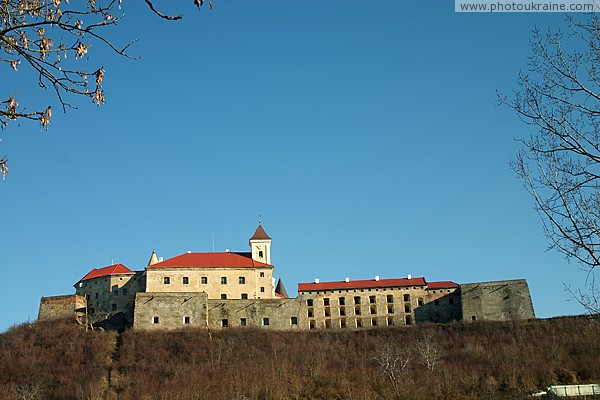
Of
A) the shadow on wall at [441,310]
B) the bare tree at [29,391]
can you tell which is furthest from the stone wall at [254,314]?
the bare tree at [29,391]

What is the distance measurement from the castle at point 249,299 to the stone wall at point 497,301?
0.10 meters

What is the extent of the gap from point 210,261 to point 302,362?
20818 mm

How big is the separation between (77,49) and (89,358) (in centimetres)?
5234

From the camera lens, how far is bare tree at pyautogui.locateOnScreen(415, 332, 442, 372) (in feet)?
173

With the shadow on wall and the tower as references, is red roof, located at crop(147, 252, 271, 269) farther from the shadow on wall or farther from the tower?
the shadow on wall

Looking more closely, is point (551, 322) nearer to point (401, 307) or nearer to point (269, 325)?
point (401, 307)

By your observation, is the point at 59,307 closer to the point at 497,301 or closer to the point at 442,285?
the point at 442,285

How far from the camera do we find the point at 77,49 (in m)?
8.36

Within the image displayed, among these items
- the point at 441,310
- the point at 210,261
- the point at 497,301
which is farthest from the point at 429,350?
the point at 210,261

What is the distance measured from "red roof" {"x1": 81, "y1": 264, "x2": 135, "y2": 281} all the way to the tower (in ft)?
43.4

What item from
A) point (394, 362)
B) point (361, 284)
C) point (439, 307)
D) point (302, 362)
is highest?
point (361, 284)

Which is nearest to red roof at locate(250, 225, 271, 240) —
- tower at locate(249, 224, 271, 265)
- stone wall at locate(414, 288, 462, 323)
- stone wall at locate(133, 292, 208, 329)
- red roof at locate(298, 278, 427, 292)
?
tower at locate(249, 224, 271, 265)

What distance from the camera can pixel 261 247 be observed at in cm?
7725

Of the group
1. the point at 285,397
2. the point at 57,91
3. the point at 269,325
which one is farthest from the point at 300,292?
the point at 57,91
